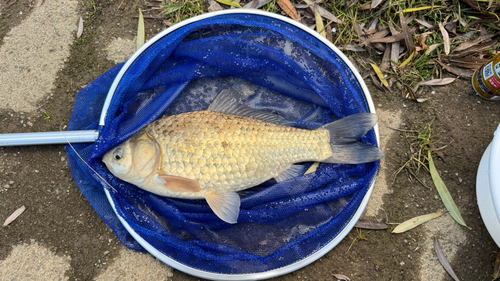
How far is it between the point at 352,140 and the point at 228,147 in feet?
1.92

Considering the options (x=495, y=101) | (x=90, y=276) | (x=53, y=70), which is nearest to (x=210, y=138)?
(x=90, y=276)

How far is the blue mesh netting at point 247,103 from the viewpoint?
163 centimetres

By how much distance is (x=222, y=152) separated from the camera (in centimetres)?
155

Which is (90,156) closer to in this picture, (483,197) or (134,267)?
(134,267)

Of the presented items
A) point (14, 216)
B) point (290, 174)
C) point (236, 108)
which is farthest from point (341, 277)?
point (14, 216)

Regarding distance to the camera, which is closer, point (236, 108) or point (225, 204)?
point (225, 204)

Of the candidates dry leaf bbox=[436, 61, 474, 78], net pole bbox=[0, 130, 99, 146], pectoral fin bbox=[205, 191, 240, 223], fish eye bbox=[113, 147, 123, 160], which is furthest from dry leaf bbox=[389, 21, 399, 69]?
net pole bbox=[0, 130, 99, 146]

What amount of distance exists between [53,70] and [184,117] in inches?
37.0

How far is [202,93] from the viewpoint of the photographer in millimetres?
1837

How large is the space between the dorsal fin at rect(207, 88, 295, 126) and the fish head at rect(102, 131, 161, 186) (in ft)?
1.13

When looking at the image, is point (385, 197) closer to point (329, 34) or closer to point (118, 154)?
point (329, 34)

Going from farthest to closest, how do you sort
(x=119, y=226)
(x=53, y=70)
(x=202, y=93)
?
(x=53, y=70), (x=202, y=93), (x=119, y=226)

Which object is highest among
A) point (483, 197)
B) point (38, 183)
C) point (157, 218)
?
point (38, 183)

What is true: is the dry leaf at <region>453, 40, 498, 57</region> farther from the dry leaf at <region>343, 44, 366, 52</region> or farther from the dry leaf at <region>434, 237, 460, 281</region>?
the dry leaf at <region>434, 237, 460, 281</region>
